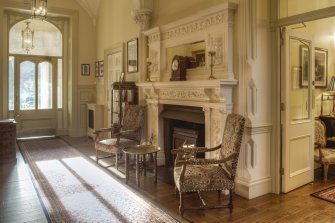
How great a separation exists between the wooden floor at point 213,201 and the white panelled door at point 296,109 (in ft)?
0.80

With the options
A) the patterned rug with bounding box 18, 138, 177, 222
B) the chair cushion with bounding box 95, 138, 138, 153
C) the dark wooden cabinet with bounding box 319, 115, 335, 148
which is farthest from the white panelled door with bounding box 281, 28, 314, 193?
the chair cushion with bounding box 95, 138, 138, 153

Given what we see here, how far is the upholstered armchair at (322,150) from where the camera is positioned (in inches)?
162

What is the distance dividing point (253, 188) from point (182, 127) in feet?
5.07

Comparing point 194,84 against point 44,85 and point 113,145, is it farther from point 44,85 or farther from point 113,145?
point 44,85

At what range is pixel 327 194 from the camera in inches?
139

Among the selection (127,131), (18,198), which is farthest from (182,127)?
(18,198)

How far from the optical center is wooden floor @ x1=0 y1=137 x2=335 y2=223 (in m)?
2.86

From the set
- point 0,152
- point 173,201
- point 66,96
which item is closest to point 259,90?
point 173,201

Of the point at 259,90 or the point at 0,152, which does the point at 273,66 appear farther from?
the point at 0,152

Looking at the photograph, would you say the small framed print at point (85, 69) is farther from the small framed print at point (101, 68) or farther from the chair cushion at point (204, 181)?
the chair cushion at point (204, 181)

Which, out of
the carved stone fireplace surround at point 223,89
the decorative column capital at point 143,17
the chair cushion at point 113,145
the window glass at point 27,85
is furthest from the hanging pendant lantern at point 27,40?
the carved stone fireplace surround at point 223,89

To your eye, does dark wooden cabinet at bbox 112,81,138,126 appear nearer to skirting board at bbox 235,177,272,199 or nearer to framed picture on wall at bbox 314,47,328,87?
skirting board at bbox 235,177,272,199

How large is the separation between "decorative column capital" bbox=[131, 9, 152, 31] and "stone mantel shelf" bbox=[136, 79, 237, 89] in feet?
3.49

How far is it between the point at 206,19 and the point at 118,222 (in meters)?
2.69
